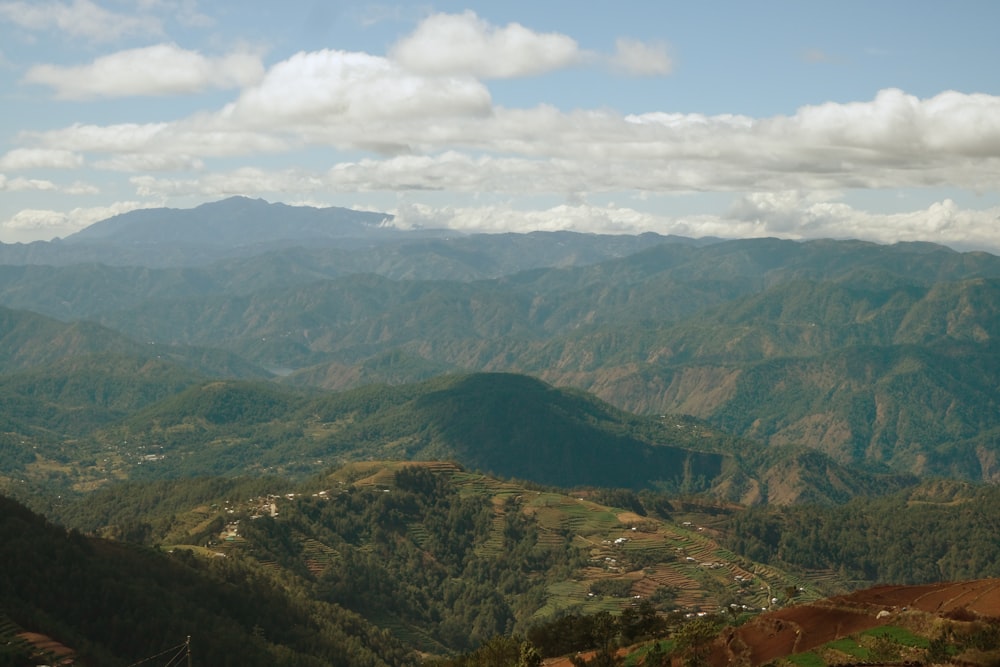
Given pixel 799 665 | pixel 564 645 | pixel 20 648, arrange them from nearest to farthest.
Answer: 1. pixel 799 665
2. pixel 20 648
3. pixel 564 645

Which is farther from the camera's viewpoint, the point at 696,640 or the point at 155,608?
the point at 155,608

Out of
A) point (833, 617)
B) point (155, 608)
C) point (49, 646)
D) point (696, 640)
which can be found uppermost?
point (833, 617)

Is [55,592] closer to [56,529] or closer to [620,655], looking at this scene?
[56,529]

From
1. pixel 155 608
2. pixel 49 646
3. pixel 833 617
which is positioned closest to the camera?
pixel 833 617

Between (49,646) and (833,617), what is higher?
(833,617)

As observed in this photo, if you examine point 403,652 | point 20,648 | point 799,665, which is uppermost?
point 799,665

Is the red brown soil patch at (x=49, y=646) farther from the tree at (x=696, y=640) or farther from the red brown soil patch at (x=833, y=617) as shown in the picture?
the red brown soil patch at (x=833, y=617)

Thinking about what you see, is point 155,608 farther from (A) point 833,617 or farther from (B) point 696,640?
(A) point 833,617

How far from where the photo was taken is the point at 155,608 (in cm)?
15088

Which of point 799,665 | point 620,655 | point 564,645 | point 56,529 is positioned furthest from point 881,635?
point 56,529

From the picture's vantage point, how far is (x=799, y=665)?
8388 centimetres

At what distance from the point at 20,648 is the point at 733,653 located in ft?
254

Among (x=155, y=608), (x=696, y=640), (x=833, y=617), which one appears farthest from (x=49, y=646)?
(x=833, y=617)

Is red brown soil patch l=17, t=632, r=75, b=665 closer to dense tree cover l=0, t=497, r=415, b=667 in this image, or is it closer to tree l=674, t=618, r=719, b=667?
dense tree cover l=0, t=497, r=415, b=667
